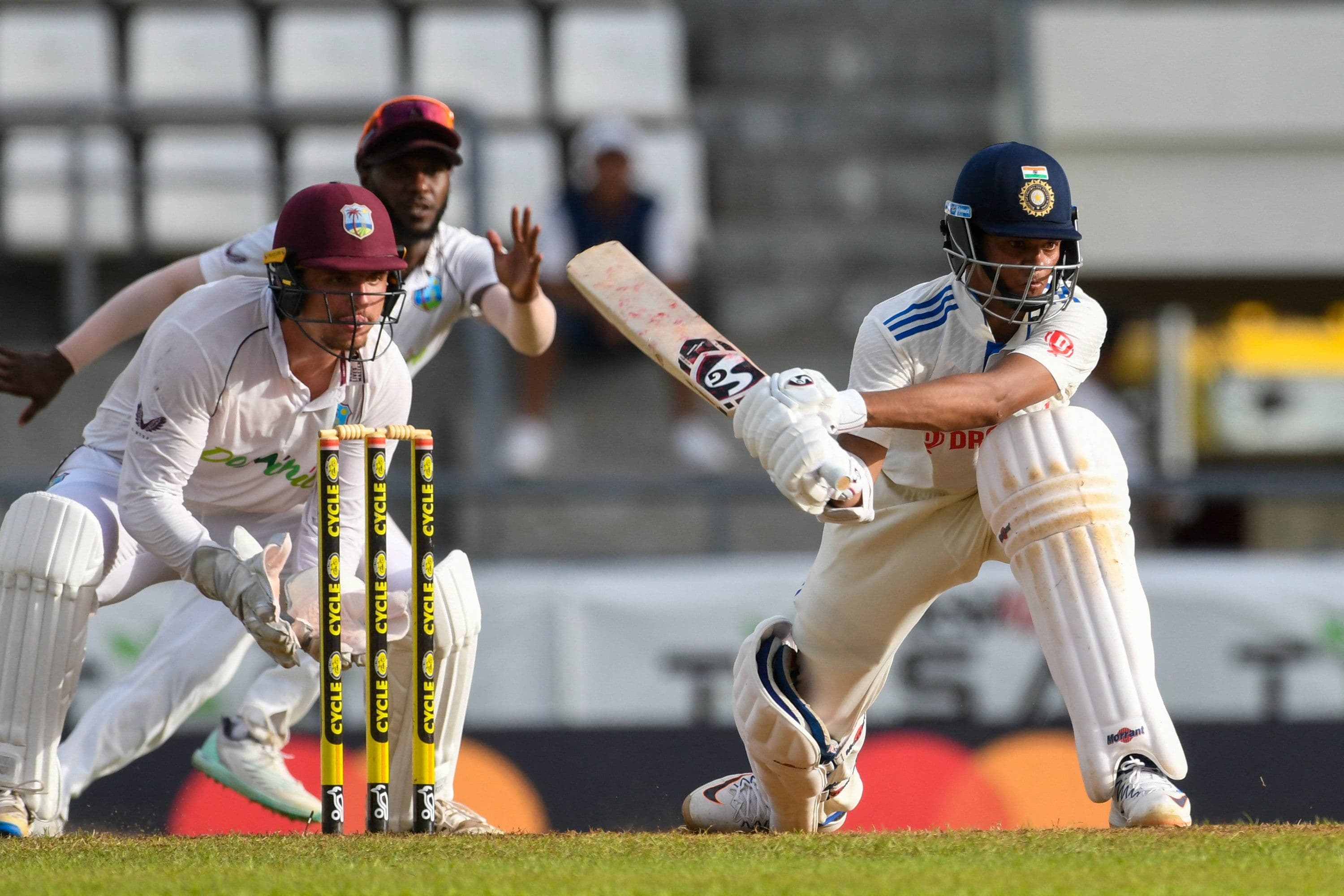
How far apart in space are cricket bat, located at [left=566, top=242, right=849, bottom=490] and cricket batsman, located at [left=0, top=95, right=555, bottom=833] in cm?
16

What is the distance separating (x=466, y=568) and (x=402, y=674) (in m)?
0.24

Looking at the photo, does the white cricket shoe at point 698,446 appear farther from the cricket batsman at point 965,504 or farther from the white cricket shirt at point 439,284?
the cricket batsman at point 965,504

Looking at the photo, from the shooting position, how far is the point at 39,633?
10.1ft

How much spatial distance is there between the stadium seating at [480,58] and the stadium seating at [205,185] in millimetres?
974

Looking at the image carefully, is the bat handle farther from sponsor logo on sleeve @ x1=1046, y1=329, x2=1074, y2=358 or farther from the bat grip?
sponsor logo on sleeve @ x1=1046, y1=329, x2=1074, y2=358

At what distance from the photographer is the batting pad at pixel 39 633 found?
3.06m

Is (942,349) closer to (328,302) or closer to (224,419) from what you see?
(328,302)

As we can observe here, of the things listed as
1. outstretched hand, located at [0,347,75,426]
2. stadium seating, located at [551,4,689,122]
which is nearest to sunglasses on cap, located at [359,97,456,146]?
outstretched hand, located at [0,347,75,426]

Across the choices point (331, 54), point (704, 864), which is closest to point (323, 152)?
point (331, 54)

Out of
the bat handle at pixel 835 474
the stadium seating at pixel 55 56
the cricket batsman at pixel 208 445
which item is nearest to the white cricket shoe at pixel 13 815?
the cricket batsman at pixel 208 445

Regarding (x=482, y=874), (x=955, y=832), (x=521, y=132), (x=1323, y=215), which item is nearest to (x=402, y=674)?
(x=482, y=874)

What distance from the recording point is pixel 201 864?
2.53 meters

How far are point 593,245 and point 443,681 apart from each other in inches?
142

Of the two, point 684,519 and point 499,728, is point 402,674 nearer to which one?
point 499,728
